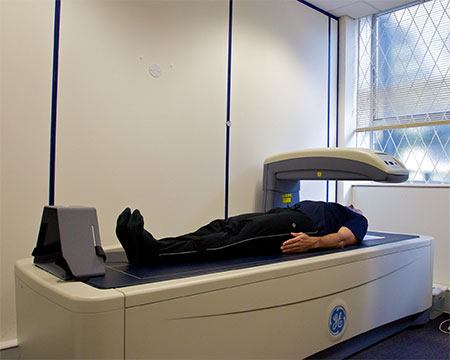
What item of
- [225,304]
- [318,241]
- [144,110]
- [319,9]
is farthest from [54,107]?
[319,9]

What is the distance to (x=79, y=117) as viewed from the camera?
2119 mm

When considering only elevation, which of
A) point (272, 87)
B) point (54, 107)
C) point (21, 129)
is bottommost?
point (21, 129)

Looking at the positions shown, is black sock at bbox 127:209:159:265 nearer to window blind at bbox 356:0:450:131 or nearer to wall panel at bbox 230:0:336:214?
wall panel at bbox 230:0:336:214

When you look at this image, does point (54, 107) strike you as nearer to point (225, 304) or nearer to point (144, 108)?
point (144, 108)

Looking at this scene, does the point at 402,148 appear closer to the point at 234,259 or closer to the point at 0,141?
the point at 234,259

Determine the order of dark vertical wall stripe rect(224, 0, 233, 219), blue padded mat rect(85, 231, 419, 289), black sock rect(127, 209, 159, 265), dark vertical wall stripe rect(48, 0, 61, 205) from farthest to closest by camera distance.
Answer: dark vertical wall stripe rect(224, 0, 233, 219), dark vertical wall stripe rect(48, 0, 61, 205), black sock rect(127, 209, 159, 265), blue padded mat rect(85, 231, 419, 289)

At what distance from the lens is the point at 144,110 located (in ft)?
7.79

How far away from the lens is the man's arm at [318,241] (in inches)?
74.5

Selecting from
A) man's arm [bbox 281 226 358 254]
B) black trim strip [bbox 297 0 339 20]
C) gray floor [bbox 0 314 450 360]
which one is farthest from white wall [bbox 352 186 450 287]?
black trim strip [bbox 297 0 339 20]

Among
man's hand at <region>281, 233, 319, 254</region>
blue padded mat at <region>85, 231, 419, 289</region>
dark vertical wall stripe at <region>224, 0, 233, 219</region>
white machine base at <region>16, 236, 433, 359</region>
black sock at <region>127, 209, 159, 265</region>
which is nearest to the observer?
white machine base at <region>16, 236, 433, 359</region>

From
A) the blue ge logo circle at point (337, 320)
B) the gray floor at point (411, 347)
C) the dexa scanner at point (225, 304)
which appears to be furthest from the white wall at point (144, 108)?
the blue ge logo circle at point (337, 320)

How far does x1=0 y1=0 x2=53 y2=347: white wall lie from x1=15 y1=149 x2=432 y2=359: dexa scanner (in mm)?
328

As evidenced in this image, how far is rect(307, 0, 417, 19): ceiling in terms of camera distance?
3.33 m

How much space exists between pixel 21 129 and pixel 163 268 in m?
1.04
